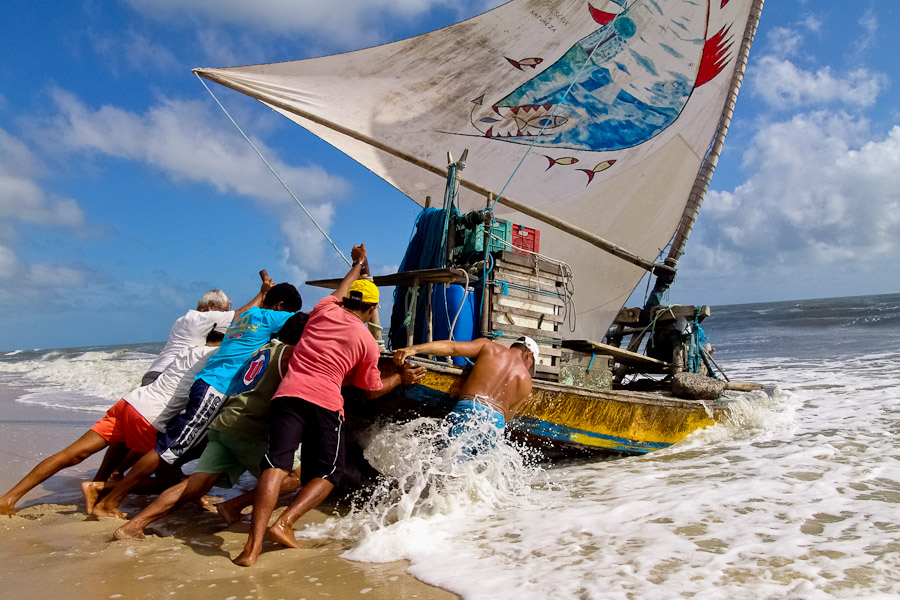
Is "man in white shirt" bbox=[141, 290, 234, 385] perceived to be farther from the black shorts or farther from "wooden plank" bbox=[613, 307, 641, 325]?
"wooden plank" bbox=[613, 307, 641, 325]

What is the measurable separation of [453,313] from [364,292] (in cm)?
152

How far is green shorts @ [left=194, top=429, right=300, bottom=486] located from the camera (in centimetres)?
366

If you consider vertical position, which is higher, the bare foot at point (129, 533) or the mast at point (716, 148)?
the mast at point (716, 148)

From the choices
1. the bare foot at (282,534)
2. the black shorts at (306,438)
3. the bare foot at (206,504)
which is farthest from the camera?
the bare foot at (206,504)

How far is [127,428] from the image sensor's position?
4.09 meters

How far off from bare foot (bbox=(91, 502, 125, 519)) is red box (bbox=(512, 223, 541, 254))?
3.84 meters

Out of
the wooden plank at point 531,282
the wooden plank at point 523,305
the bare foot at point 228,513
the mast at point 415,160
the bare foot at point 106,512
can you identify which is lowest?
the bare foot at point 106,512

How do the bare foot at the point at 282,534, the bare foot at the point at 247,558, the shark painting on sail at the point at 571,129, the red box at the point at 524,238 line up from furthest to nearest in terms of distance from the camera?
the shark painting on sail at the point at 571,129 → the red box at the point at 524,238 → the bare foot at the point at 282,534 → the bare foot at the point at 247,558

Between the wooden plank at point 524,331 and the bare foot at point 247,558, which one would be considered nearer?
the bare foot at point 247,558

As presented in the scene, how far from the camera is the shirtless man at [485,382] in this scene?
401 cm

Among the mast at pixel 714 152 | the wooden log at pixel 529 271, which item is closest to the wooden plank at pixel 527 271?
the wooden log at pixel 529 271

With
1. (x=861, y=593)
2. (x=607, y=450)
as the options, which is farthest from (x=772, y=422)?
(x=861, y=593)

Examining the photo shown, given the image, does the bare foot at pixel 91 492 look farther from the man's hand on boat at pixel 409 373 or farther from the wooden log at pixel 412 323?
the wooden log at pixel 412 323

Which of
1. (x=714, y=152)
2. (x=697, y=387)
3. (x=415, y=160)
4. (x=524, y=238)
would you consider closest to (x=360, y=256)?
(x=524, y=238)
